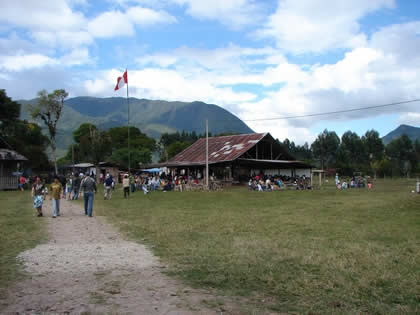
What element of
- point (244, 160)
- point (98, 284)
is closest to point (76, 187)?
point (244, 160)

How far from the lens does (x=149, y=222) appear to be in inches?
485

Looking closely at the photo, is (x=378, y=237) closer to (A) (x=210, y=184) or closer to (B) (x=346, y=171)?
(A) (x=210, y=184)

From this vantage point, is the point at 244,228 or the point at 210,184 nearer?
the point at 244,228

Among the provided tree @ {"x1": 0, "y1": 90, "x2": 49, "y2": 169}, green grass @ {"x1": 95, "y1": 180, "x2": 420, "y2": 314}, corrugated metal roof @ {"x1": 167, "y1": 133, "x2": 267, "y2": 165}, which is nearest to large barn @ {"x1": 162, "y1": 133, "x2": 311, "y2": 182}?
corrugated metal roof @ {"x1": 167, "y1": 133, "x2": 267, "y2": 165}

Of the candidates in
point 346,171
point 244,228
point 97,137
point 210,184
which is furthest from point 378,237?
point 346,171

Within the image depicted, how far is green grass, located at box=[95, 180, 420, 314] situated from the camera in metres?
4.94

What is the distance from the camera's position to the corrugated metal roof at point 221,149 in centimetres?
3716

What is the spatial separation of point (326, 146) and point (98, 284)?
108294 mm

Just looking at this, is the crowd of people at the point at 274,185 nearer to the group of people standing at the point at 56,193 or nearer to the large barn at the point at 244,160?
the large barn at the point at 244,160

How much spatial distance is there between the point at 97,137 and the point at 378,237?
5095 cm

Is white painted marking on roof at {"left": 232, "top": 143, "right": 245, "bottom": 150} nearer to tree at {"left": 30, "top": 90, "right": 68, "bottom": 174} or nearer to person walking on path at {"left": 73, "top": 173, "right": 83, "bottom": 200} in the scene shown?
person walking on path at {"left": 73, "top": 173, "right": 83, "bottom": 200}

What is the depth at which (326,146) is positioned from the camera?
10912 centimetres

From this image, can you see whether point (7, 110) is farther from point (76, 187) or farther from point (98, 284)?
point (98, 284)

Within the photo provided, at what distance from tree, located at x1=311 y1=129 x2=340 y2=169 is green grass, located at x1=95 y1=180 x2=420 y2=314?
9875 cm
